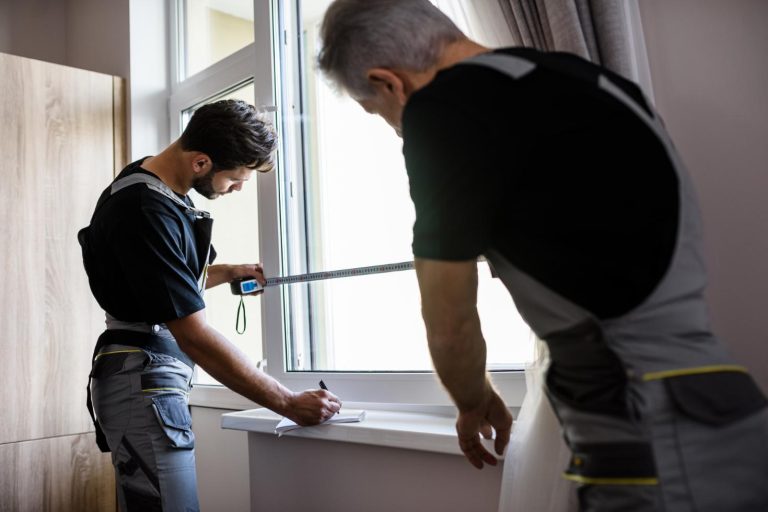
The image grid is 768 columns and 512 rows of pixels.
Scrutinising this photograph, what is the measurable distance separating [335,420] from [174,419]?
41 cm

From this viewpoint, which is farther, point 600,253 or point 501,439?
point 501,439

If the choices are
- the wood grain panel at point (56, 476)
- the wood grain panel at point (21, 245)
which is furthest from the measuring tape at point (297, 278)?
the wood grain panel at point (56, 476)

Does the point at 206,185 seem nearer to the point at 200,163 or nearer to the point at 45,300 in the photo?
the point at 200,163

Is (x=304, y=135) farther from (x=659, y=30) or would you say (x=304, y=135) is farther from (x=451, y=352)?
(x=451, y=352)

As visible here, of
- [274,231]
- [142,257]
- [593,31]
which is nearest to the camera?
[593,31]

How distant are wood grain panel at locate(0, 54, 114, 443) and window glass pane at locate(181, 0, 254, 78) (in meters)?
0.55

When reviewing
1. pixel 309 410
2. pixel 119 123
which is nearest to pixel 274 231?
pixel 309 410

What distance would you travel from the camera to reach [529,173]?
0.69 m

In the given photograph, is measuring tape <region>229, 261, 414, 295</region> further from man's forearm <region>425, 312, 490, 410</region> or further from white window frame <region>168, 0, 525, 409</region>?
man's forearm <region>425, 312, 490, 410</region>

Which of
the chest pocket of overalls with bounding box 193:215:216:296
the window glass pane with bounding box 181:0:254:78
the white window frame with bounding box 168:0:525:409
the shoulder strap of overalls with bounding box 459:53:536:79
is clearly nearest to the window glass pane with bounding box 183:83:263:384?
the white window frame with bounding box 168:0:525:409

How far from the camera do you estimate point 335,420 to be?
5.59 feet

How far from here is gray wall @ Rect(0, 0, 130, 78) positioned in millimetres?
3182

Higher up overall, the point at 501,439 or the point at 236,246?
the point at 236,246

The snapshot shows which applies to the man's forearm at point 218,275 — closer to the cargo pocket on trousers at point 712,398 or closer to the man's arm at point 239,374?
the man's arm at point 239,374
